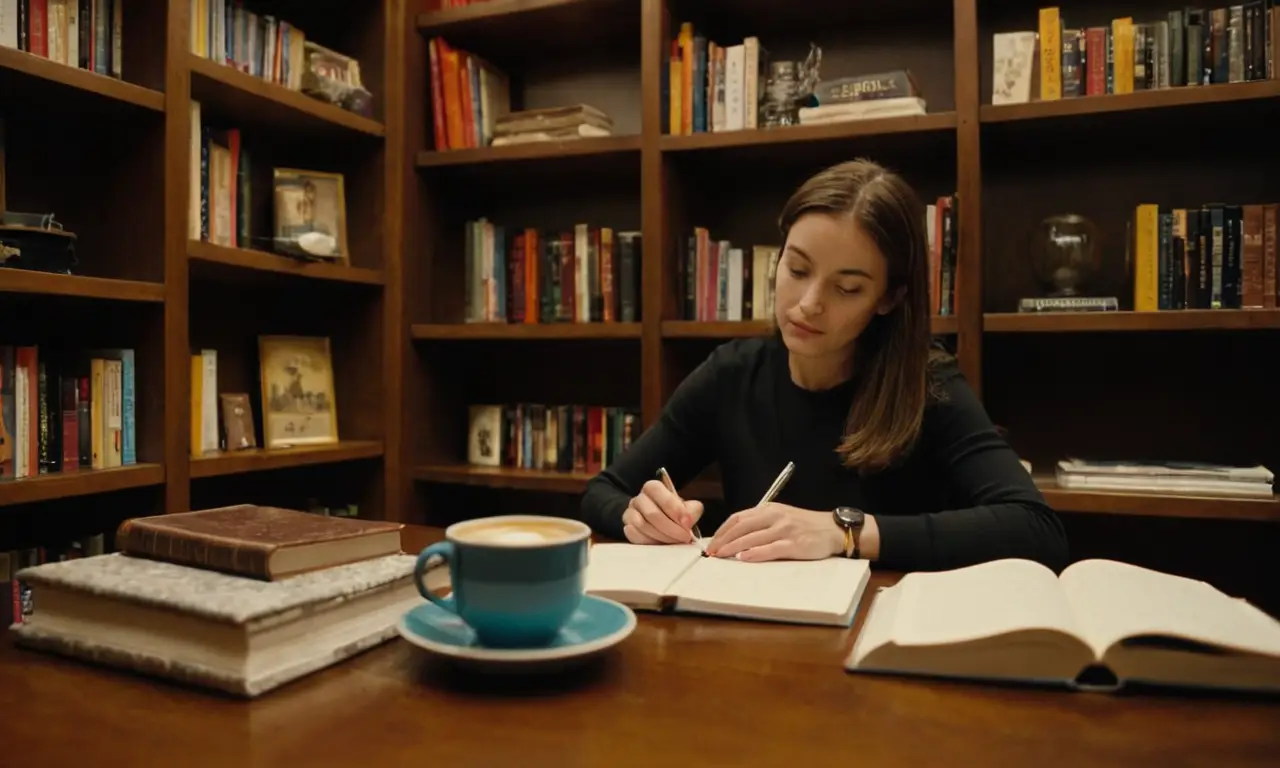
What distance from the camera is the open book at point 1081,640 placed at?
65 centimetres

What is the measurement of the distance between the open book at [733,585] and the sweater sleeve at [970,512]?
12cm

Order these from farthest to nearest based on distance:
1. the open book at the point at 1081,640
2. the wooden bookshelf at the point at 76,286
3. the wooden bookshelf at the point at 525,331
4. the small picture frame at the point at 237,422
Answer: the wooden bookshelf at the point at 525,331 → the small picture frame at the point at 237,422 → the wooden bookshelf at the point at 76,286 → the open book at the point at 1081,640

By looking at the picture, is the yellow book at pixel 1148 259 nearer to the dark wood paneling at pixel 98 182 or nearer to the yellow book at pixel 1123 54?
the yellow book at pixel 1123 54

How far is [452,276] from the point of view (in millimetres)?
2660

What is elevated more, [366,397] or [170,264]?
[170,264]

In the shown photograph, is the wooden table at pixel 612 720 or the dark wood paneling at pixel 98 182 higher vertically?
the dark wood paneling at pixel 98 182

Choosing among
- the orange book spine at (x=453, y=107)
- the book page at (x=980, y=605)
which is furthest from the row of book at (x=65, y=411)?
the book page at (x=980, y=605)

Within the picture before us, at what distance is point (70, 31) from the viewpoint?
5.77 feet

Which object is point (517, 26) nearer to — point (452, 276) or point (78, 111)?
point (452, 276)

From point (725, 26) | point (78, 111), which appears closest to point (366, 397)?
point (78, 111)

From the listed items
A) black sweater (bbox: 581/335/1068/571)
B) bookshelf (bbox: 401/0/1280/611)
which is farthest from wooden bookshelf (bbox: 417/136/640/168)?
black sweater (bbox: 581/335/1068/571)

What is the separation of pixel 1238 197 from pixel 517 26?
1853mm

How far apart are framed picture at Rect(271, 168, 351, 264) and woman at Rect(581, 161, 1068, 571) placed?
1077 mm

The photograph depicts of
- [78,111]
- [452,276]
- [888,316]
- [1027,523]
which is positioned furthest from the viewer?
[452,276]
